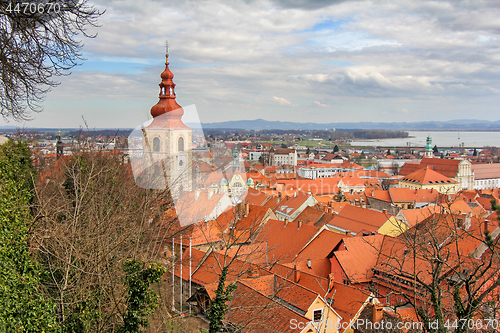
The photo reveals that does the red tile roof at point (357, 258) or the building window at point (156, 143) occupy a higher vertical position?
the building window at point (156, 143)

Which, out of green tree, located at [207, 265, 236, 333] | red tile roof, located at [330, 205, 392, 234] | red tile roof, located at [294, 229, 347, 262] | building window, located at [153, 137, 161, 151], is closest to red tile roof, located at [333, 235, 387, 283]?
red tile roof, located at [294, 229, 347, 262]

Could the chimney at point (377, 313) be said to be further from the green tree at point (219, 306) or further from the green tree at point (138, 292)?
the green tree at point (138, 292)

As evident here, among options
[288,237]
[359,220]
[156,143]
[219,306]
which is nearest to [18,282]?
[219,306]

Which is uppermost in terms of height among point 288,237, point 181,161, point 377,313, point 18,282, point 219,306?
point 181,161

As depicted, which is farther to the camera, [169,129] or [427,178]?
[427,178]

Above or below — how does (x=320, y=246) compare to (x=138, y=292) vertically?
below

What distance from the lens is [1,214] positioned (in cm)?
712

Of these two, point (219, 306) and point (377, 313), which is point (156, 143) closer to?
point (377, 313)

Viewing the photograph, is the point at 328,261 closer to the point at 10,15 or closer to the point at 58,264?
the point at 58,264

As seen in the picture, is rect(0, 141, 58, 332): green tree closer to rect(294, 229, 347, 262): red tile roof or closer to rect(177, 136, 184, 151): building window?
rect(294, 229, 347, 262): red tile roof

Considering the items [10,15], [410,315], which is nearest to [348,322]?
[410,315]

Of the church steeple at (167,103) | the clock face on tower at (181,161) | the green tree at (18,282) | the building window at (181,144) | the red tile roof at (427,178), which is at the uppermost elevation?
the church steeple at (167,103)

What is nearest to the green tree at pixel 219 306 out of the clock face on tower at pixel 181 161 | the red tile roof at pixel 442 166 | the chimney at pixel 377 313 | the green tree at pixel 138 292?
the green tree at pixel 138 292

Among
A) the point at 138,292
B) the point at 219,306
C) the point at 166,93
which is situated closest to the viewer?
the point at 138,292
